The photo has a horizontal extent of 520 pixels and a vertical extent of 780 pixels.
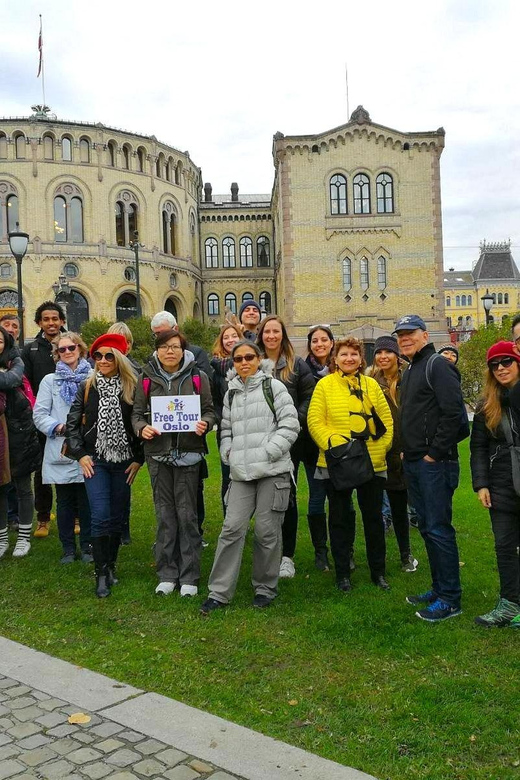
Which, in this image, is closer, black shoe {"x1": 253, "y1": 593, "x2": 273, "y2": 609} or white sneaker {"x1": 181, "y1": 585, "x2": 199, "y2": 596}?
black shoe {"x1": 253, "y1": 593, "x2": 273, "y2": 609}

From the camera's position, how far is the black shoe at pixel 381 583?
6.02 m

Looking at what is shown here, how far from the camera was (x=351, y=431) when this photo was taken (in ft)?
19.7

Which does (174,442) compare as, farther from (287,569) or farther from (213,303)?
(213,303)

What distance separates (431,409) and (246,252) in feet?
178

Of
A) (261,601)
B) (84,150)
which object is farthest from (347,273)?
(261,601)

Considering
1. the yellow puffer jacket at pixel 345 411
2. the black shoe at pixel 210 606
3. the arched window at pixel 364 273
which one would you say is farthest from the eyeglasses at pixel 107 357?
the arched window at pixel 364 273

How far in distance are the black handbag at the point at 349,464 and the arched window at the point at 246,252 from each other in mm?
53440

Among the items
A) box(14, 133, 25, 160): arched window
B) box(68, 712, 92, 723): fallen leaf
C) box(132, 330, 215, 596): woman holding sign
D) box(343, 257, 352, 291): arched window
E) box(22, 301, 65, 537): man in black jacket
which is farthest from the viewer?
box(14, 133, 25, 160): arched window

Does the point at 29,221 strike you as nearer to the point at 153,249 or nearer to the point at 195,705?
the point at 153,249

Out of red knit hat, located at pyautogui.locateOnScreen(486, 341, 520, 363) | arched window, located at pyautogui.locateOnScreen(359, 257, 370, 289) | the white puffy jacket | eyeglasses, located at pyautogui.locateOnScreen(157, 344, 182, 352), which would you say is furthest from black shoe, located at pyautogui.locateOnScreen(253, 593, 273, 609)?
arched window, located at pyautogui.locateOnScreen(359, 257, 370, 289)

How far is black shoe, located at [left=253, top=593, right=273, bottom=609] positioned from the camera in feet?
18.4

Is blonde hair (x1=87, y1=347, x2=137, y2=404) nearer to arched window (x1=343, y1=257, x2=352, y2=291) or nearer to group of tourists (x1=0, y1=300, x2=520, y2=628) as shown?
group of tourists (x1=0, y1=300, x2=520, y2=628)

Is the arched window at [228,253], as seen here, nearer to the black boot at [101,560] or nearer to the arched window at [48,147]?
the arched window at [48,147]

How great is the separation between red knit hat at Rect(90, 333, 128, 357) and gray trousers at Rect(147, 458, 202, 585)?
1.13 meters
